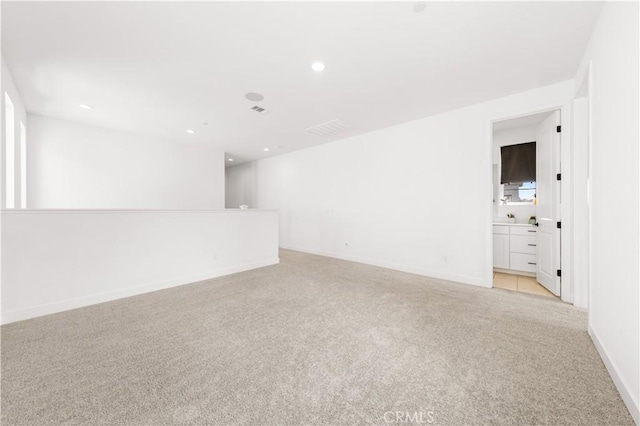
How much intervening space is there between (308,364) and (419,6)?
2847 millimetres

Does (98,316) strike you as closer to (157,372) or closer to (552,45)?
(157,372)

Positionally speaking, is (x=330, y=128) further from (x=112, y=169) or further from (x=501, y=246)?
(x=112, y=169)

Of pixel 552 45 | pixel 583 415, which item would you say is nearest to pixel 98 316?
pixel 583 415

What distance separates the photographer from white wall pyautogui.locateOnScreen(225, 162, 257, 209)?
8.01 m

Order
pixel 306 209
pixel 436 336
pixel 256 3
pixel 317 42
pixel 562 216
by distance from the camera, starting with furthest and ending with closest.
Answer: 1. pixel 306 209
2. pixel 562 216
3. pixel 317 42
4. pixel 436 336
5. pixel 256 3

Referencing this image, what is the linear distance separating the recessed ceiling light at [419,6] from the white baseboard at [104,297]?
4.21 metres

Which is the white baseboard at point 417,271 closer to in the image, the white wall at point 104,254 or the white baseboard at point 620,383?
the white baseboard at point 620,383

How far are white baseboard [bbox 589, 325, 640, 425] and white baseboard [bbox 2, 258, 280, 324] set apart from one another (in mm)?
4382

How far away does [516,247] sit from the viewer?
4285mm

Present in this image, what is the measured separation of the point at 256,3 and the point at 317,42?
0.64 m

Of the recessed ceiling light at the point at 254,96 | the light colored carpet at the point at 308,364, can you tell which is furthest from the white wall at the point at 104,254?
the recessed ceiling light at the point at 254,96

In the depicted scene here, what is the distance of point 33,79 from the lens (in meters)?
3.01

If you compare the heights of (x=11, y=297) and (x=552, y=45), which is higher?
(x=552, y=45)

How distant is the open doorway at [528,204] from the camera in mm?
3229
